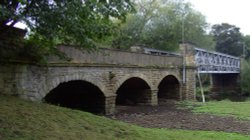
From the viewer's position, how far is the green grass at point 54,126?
22.8 feet

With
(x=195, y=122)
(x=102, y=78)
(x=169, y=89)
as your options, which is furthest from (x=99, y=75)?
(x=169, y=89)

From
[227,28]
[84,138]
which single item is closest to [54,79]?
[84,138]

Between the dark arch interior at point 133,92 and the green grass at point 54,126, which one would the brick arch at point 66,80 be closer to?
the green grass at point 54,126

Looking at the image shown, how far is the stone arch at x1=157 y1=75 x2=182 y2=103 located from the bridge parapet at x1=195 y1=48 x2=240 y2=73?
4423 millimetres

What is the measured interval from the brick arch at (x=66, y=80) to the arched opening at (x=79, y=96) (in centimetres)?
37

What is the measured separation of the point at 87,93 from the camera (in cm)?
1900

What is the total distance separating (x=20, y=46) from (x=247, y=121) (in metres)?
9.64

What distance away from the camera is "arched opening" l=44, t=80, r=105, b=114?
1805 centimetres

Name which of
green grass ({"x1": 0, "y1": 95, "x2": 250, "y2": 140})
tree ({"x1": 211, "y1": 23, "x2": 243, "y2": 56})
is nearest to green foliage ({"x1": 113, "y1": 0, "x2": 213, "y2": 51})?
tree ({"x1": 211, "y1": 23, "x2": 243, "y2": 56})

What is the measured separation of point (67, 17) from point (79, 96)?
38.7 feet

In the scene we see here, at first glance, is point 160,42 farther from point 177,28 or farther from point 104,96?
point 104,96

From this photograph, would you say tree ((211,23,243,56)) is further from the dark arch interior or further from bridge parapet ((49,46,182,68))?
the dark arch interior

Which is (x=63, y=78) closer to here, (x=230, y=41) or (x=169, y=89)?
(x=169, y=89)

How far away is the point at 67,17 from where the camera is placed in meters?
8.84
